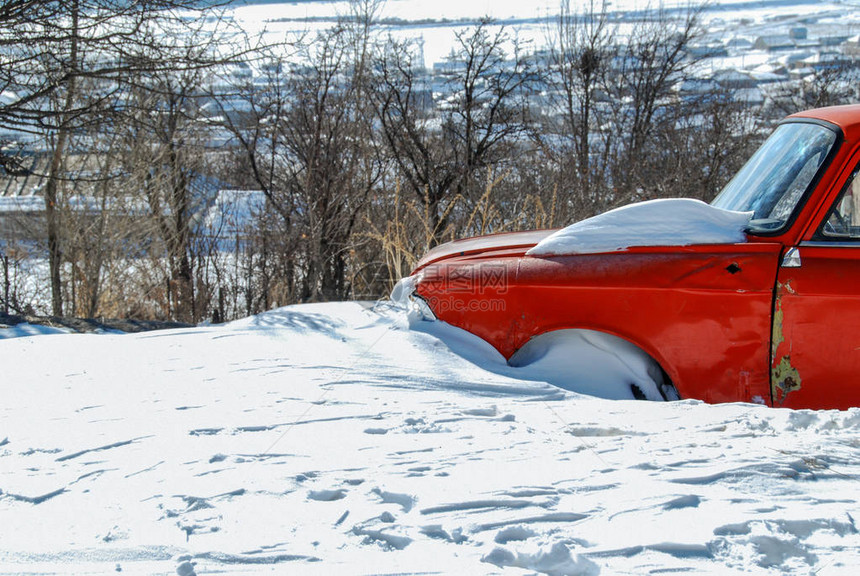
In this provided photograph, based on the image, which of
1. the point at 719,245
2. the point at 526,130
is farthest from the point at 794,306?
the point at 526,130

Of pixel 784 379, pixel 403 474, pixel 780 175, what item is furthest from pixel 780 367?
pixel 403 474

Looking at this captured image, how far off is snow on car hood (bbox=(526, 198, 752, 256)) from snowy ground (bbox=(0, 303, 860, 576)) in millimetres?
707

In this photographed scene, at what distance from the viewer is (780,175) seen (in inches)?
139

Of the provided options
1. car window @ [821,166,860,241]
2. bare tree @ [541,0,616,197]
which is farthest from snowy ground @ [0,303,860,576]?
bare tree @ [541,0,616,197]

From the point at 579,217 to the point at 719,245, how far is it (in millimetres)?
7932

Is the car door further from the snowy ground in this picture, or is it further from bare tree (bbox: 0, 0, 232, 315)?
bare tree (bbox: 0, 0, 232, 315)

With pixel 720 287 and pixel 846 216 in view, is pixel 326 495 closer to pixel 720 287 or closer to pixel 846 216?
pixel 720 287

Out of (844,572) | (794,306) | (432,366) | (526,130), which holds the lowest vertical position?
(844,572)

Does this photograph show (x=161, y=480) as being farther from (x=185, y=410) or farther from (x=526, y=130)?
(x=526, y=130)

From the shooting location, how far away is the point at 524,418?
3018 mm

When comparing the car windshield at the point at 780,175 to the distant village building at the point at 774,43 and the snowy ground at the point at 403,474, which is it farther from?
the distant village building at the point at 774,43

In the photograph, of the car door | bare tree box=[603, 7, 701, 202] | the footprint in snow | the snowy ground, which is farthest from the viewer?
bare tree box=[603, 7, 701, 202]

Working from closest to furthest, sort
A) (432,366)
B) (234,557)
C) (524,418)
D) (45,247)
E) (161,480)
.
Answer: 1. (234,557)
2. (161,480)
3. (524,418)
4. (432,366)
5. (45,247)

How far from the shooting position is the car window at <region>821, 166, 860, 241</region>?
3.19 metres
